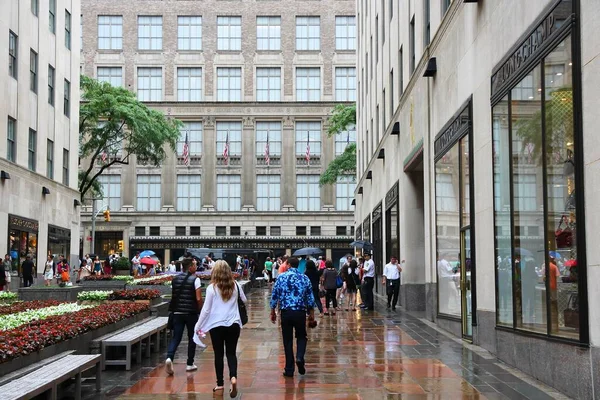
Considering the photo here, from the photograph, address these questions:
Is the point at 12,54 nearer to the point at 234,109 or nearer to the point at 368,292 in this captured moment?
the point at 368,292

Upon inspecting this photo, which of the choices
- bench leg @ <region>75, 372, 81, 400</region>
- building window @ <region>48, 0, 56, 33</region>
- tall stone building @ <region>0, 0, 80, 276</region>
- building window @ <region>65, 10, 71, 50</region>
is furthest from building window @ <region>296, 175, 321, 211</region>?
bench leg @ <region>75, 372, 81, 400</region>

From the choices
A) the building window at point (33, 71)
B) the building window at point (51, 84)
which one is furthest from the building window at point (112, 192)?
the building window at point (33, 71)

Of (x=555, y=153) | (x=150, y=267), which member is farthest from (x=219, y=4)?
(x=555, y=153)

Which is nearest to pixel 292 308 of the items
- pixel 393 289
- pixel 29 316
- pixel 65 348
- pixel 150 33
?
pixel 65 348

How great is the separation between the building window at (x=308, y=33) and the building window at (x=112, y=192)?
20549 millimetres

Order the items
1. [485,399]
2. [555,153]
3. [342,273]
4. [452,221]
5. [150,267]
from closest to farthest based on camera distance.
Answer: [485,399], [555,153], [452,221], [342,273], [150,267]

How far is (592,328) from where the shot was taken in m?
8.36

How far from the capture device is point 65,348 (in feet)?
34.2

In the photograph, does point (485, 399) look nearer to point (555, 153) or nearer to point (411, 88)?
point (555, 153)

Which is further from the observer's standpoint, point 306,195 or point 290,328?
point 306,195

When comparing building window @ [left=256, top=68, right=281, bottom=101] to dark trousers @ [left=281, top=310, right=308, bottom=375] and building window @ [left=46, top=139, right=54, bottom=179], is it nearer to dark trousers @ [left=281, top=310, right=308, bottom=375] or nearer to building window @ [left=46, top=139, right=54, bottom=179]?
building window @ [left=46, top=139, right=54, bottom=179]

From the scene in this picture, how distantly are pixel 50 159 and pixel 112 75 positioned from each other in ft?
98.3

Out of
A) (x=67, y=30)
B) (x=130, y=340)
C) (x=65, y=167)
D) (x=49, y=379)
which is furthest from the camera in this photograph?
A: (x=67, y=30)

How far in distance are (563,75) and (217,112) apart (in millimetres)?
59619
